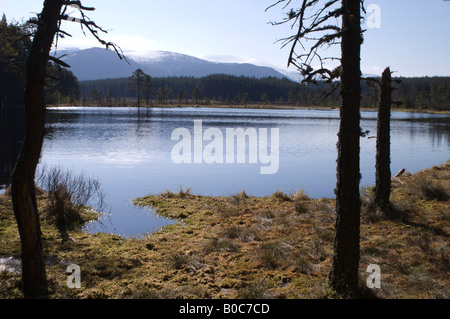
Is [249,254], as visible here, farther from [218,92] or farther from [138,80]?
[218,92]

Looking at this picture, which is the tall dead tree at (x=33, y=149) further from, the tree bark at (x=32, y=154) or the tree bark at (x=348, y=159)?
the tree bark at (x=348, y=159)

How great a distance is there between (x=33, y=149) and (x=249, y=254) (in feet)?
14.1

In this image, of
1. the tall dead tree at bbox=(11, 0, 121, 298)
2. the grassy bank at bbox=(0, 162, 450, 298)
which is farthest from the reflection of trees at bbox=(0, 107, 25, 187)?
the tall dead tree at bbox=(11, 0, 121, 298)

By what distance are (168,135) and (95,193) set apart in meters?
22.3

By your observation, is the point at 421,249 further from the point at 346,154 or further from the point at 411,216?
the point at 346,154

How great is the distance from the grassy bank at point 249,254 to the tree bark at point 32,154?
1.01ft

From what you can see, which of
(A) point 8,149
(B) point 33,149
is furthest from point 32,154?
(A) point 8,149

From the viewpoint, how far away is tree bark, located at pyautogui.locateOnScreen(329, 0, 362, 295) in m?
4.99

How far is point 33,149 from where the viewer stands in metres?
5.30

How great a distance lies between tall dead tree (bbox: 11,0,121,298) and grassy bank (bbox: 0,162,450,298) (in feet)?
0.87

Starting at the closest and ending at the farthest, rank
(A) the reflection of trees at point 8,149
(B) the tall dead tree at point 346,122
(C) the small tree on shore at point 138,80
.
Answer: (B) the tall dead tree at point 346,122, (A) the reflection of trees at point 8,149, (C) the small tree on shore at point 138,80

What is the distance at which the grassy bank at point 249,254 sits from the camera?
5.56m

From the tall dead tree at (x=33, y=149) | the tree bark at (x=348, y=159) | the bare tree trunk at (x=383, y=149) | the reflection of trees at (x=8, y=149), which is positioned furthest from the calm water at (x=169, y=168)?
the tree bark at (x=348, y=159)
